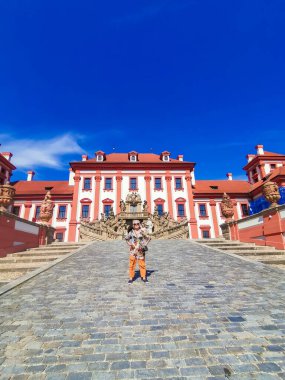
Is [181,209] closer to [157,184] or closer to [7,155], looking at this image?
[157,184]

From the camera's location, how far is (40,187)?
3872cm

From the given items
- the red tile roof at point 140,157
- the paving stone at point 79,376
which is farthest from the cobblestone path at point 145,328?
the red tile roof at point 140,157

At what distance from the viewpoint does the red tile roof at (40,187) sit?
35.3 metres

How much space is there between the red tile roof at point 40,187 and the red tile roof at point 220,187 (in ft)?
70.7

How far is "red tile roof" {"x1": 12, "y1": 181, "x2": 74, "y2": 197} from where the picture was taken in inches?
1389

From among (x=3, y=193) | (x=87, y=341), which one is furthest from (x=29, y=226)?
(x=87, y=341)

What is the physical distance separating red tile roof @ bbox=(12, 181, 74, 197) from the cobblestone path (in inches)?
1222

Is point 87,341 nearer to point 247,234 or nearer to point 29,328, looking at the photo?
point 29,328

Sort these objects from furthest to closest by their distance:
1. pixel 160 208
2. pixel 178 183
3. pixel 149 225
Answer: pixel 178 183 < pixel 160 208 < pixel 149 225

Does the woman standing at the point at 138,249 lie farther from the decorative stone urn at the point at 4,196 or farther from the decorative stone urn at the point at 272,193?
the decorative stone urn at the point at 272,193

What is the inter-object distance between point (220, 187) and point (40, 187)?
31915mm

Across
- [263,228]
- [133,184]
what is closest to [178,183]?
[133,184]

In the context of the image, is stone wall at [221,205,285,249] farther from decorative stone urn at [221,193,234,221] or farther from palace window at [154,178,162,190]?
palace window at [154,178,162,190]

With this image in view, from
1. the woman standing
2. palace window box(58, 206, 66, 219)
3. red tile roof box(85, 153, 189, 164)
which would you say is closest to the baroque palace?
palace window box(58, 206, 66, 219)
